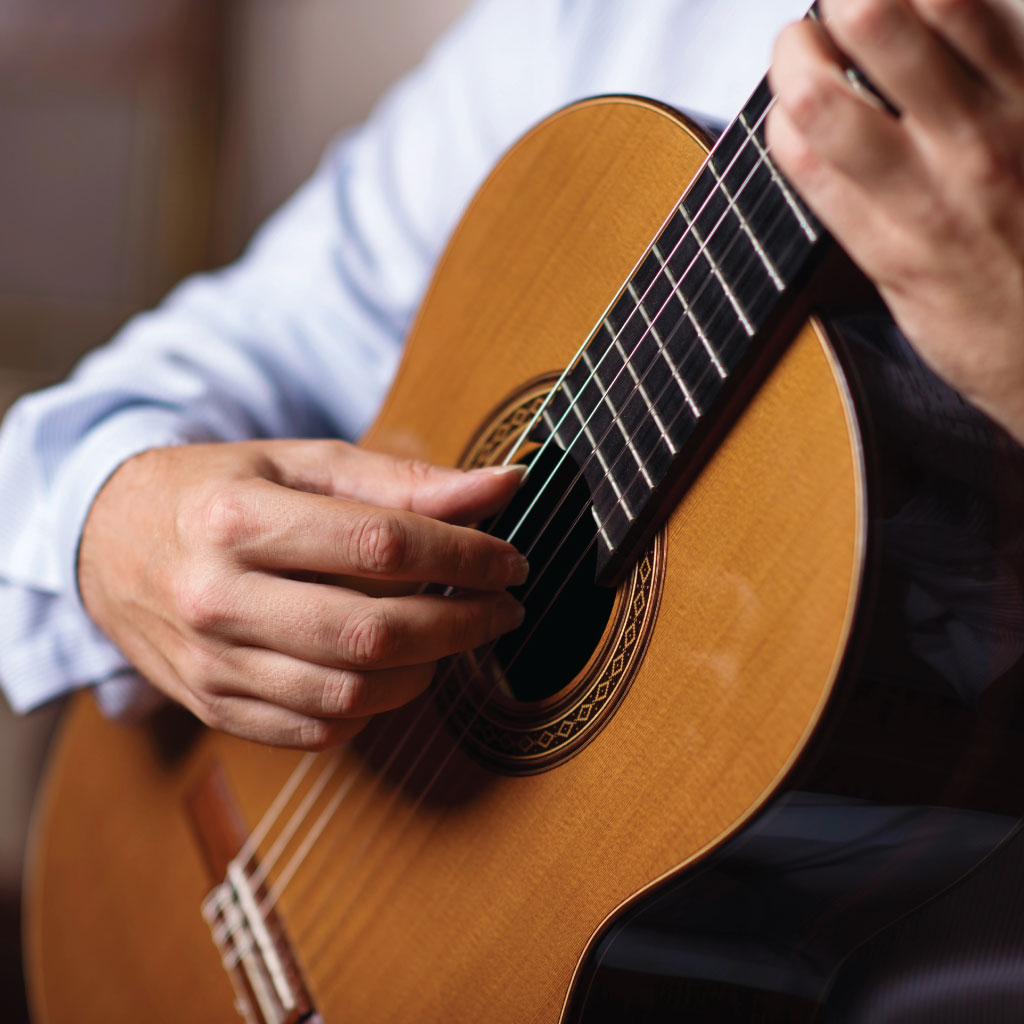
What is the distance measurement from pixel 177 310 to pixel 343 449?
480 millimetres

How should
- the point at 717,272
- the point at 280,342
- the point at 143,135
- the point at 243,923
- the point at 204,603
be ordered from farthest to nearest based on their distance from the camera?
A: the point at 143,135 → the point at 280,342 → the point at 243,923 → the point at 204,603 → the point at 717,272

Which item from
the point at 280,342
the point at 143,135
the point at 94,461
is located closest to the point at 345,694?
the point at 94,461

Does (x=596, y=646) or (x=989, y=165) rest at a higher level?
(x=989, y=165)

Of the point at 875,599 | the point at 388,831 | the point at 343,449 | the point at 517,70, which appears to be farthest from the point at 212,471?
the point at 517,70

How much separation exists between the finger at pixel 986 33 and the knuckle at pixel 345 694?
14.5 inches

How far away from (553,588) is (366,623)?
10cm

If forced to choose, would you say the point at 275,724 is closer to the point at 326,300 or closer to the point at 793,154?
the point at 793,154

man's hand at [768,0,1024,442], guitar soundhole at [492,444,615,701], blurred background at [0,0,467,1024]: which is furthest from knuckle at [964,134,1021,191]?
blurred background at [0,0,467,1024]

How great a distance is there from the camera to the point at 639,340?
0.45 metres

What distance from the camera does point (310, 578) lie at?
1.75 ft

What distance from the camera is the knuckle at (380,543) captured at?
1.48 feet

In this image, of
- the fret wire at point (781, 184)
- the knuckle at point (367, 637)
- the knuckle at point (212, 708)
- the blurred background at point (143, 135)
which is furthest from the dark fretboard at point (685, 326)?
the blurred background at point (143, 135)

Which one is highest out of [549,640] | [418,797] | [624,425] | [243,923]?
[624,425]

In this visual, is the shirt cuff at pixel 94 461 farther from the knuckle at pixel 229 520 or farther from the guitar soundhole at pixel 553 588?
the guitar soundhole at pixel 553 588
